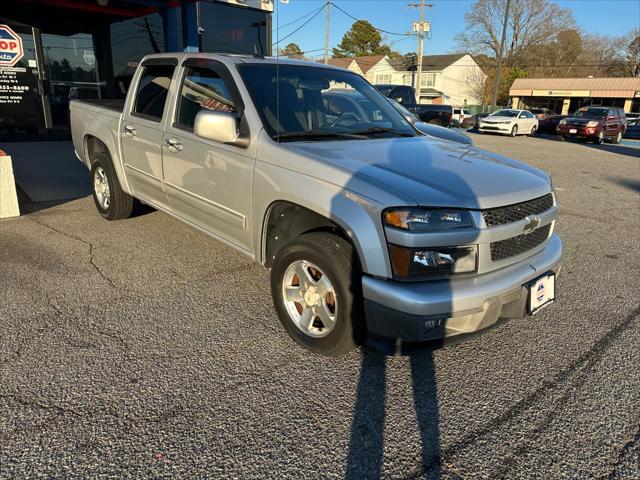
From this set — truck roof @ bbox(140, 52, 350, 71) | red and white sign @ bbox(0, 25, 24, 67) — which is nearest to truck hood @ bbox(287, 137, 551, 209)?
truck roof @ bbox(140, 52, 350, 71)

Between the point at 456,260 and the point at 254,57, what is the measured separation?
2512mm

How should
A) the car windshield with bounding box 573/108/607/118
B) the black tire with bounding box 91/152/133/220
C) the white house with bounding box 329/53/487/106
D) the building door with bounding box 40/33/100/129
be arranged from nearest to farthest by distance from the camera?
the black tire with bounding box 91/152/133/220 < the building door with bounding box 40/33/100/129 < the car windshield with bounding box 573/108/607/118 < the white house with bounding box 329/53/487/106

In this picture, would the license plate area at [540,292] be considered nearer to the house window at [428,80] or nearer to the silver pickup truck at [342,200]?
the silver pickup truck at [342,200]

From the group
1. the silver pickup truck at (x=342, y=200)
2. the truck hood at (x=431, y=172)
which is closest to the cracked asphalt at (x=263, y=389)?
the silver pickup truck at (x=342, y=200)

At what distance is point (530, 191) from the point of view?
9.96ft

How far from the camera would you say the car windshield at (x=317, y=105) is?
138 inches

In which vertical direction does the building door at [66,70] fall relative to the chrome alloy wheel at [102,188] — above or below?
above

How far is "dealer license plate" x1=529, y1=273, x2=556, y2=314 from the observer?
2899mm

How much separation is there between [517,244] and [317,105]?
1924mm

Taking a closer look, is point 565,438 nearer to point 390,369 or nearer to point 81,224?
point 390,369

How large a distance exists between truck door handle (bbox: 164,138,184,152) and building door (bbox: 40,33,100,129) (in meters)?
9.53

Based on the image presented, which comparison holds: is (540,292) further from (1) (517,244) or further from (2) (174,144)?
(2) (174,144)

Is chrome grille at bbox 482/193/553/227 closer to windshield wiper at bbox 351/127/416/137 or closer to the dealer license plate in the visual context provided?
the dealer license plate

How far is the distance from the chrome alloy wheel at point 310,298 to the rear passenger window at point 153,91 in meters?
2.21
